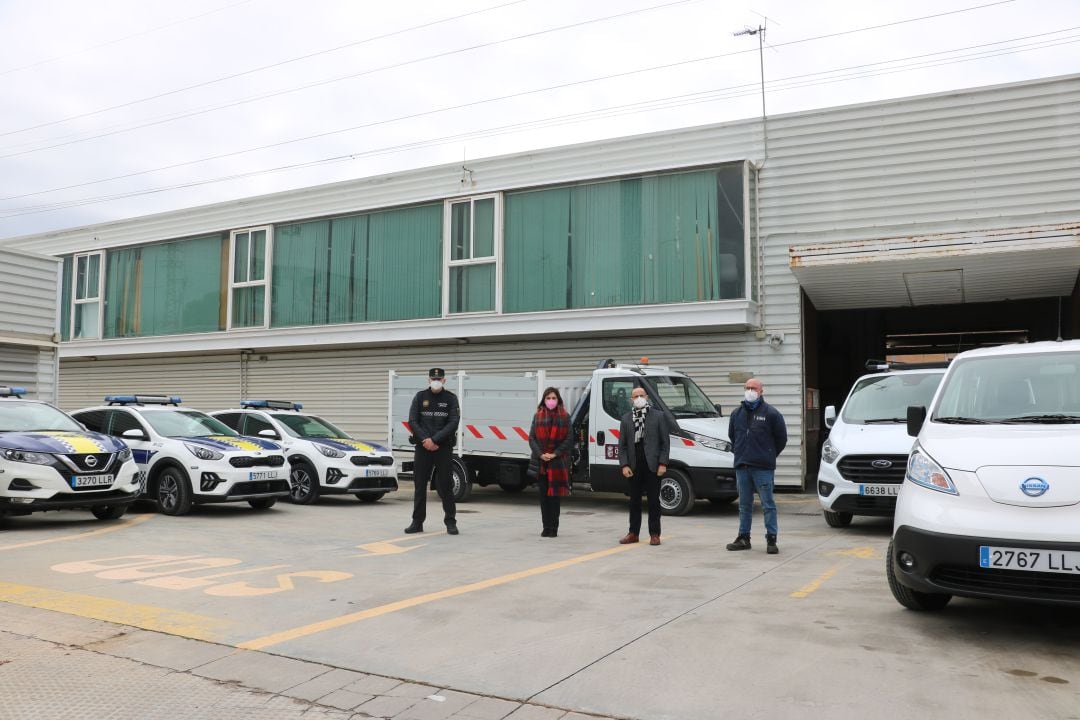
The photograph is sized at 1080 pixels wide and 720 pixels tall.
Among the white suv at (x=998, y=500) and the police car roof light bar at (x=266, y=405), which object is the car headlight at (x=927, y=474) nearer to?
the white suv at (x=998, y=500)

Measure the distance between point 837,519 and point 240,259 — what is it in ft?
51.0

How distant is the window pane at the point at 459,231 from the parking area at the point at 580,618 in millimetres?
8693

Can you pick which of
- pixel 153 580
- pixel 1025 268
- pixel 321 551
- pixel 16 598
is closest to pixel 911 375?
pixel 1025 268

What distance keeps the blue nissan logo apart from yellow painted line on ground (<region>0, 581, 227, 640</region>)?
479cm

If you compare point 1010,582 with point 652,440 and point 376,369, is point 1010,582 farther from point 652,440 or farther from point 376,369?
point 376,369

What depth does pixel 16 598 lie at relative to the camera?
629 centimetres

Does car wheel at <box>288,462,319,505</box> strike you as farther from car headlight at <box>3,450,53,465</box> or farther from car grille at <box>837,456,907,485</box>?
car grille at <box>837,456,907,485</box>

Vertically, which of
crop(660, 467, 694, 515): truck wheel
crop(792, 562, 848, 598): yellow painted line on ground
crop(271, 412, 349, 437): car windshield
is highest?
crop(271, 412, 349, 437): car windshield

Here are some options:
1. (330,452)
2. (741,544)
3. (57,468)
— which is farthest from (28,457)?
(741,544)

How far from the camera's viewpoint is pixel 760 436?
332 inches

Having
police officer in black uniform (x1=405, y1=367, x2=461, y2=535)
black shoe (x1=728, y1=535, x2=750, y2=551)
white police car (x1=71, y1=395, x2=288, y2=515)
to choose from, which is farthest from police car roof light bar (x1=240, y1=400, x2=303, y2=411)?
black shoe (x1=728, y1=535, x2=750, y2=551)

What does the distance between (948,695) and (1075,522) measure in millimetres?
1289

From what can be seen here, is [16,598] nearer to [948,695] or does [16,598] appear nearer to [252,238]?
[948,695]

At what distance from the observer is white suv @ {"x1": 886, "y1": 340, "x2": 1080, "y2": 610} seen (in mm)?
4742
